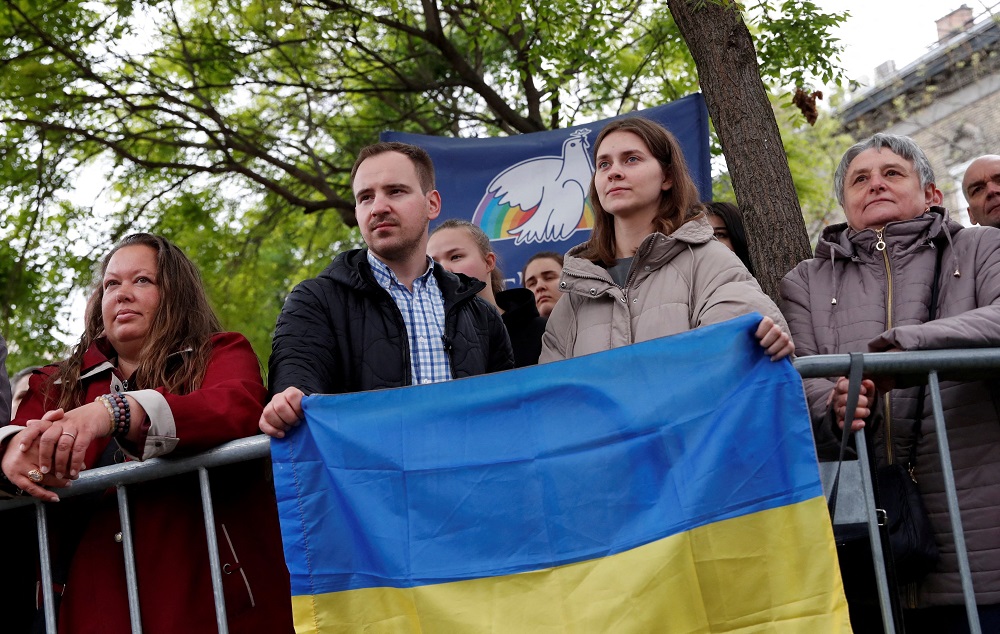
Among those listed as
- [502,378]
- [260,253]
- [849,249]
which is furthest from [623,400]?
[260,253]

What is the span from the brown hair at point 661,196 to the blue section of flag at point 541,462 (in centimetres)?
86

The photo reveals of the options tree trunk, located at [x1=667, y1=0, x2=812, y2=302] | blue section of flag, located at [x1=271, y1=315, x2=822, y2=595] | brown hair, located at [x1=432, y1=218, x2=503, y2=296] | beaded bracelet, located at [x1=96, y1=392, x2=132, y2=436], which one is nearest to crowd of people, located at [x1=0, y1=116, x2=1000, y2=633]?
beaded bracelet, located at [x1=96, y1=392, x2=132, y2=436]

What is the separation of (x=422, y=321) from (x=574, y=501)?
1.05m

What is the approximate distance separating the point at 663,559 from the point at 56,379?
2.10m

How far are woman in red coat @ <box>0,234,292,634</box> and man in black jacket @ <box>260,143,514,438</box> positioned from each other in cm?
22

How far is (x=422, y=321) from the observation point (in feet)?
12.5

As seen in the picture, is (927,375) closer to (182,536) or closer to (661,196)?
(661,196)

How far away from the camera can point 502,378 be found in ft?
10.3

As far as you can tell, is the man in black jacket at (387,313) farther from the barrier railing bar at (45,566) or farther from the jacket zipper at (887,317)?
the jacket zipper at (887,317)

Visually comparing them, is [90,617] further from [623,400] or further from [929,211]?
[929,211]

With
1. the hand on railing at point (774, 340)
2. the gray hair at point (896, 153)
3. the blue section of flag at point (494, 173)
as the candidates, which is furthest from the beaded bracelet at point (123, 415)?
the blue section of flag at point (494, 173)

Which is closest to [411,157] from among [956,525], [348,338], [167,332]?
[348,338]

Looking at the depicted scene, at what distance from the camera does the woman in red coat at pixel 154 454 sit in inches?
127

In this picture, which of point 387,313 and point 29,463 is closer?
point 29,463
